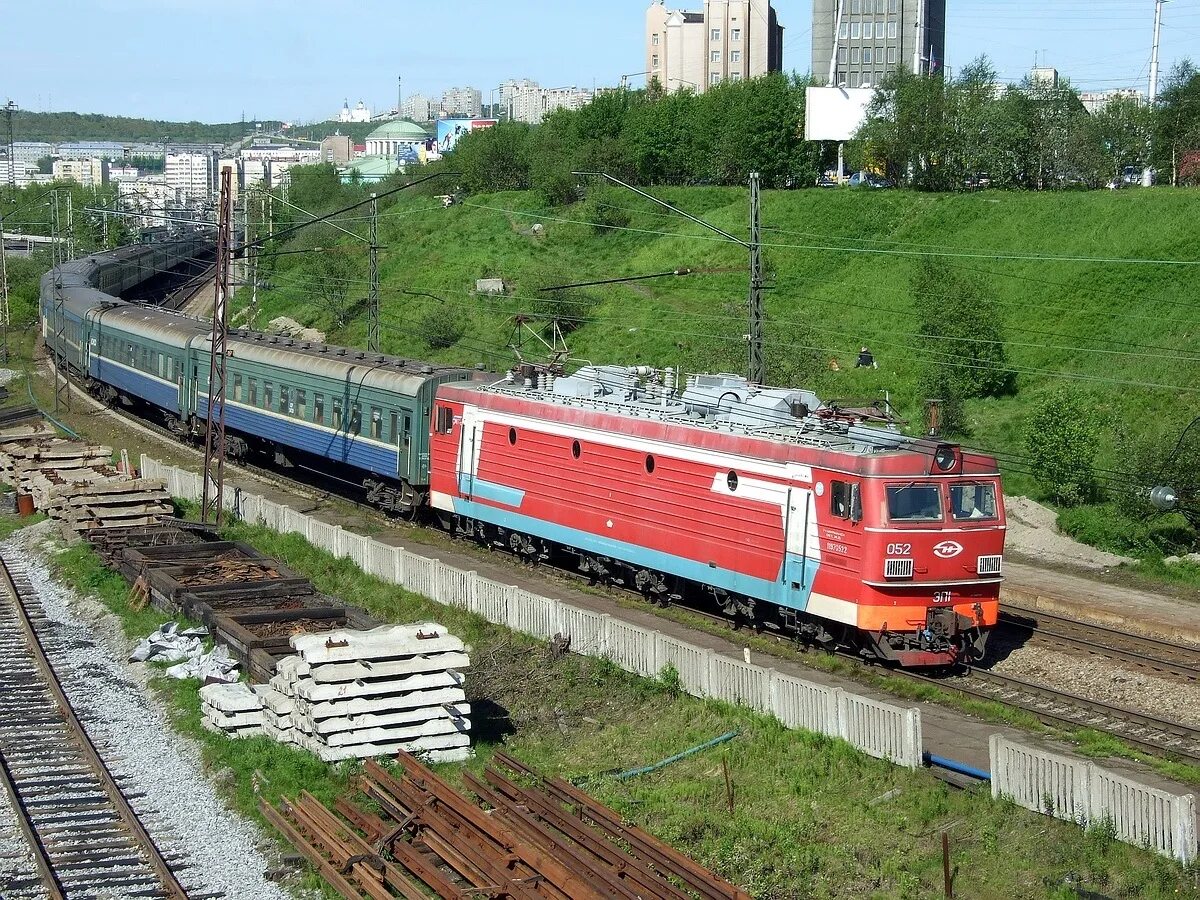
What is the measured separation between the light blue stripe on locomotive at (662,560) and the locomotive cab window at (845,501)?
929 mm

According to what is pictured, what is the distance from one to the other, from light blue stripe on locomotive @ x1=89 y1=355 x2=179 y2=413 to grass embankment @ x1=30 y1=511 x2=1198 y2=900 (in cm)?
2667

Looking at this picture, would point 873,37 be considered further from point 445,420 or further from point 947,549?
point 947,549

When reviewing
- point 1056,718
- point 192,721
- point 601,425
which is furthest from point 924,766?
point 601,425

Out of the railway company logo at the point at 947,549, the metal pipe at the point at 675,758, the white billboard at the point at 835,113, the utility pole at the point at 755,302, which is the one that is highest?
the white billboard at the point at 835,113

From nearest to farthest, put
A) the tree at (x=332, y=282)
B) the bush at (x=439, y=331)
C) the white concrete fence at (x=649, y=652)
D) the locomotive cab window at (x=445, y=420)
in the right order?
the white concrete fence at (x=649, y=652), the locomotive cab window at (x=445, y=420), the bush at (x=439, y=331), the tree at (x=332, y=282)

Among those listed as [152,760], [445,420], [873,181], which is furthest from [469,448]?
[873,181]

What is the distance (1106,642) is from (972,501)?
15.3 ft

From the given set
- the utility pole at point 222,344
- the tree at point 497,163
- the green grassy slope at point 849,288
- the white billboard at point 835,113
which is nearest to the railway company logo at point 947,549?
the green grassy slope at point 849,288

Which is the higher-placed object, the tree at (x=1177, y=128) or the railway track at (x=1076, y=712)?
the tree at (x=1177, y=128)

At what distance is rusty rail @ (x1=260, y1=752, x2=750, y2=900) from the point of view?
12164 mm

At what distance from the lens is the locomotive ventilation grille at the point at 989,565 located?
768 inches

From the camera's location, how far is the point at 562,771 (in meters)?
16.1

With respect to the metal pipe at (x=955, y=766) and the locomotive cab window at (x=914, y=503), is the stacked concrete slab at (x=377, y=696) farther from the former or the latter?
the locomotive cab window at (x=914, y=503)

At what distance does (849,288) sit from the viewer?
55875 mm
